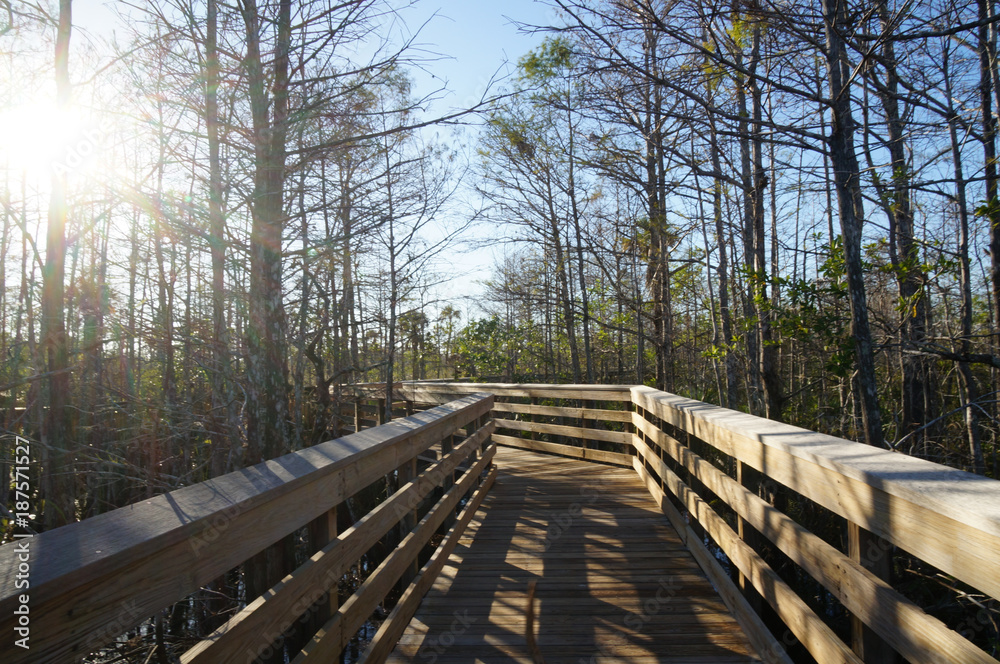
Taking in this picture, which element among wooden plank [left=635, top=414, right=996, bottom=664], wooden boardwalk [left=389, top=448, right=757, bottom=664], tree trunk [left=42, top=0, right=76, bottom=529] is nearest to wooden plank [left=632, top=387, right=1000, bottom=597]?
wooden plank [left=635, top=414, right=996, bottom=664]

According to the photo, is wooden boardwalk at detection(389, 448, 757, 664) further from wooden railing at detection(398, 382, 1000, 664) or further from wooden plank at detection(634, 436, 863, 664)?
wooden plank at detection(634, 436, 863, 664)

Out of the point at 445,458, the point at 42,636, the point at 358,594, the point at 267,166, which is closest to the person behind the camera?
the point at 42,636

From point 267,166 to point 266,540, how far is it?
400cm

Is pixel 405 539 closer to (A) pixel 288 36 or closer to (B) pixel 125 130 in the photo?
(A) pixel 288 36

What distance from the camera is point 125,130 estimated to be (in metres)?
6.54

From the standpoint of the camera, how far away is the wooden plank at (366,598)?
1.85m

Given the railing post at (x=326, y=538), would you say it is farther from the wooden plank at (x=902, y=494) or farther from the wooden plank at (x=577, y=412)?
the wooden plank at (x=577, y=412)

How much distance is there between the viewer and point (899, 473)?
1.60 m

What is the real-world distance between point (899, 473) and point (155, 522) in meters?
1.91

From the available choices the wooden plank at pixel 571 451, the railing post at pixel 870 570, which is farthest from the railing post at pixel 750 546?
the wooden plank at pixel 571 451

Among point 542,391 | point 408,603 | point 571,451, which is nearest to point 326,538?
point 408,603

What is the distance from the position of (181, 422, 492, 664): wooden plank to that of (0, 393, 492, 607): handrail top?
250 mm

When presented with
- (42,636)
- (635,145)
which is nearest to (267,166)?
(42,636)

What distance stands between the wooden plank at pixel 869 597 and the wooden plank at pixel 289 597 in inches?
63.8
